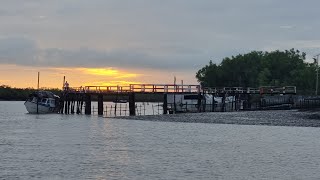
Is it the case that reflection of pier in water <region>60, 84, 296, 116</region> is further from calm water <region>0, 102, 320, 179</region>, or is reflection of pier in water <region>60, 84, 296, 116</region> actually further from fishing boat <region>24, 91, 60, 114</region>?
calm water <region>0, 102, 320, 179</region>

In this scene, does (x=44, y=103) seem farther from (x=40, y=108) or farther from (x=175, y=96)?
(x=175, y=96)

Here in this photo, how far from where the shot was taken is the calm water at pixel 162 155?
100ft

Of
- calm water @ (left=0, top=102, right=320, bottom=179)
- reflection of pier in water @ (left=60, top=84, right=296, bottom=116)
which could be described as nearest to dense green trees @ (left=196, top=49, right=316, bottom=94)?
reflection of pier in water @ (left=60, top=84, right=296, bottom=116)

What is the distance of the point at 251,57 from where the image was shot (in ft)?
651

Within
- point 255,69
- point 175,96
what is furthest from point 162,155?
point 255,69

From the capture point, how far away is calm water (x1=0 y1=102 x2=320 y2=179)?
30516 mm

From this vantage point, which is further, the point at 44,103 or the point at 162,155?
the point at 44,103

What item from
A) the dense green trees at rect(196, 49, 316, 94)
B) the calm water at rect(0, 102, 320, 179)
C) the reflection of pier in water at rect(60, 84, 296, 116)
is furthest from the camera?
the dense green trees at rect(196, 49, 316, 94)

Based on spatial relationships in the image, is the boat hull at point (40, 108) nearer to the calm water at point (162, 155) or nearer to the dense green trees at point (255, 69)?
the calm water at point (162, 155)

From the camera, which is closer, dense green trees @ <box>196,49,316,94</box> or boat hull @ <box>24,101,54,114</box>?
boat hull @ <box>24,101,54,114</box>

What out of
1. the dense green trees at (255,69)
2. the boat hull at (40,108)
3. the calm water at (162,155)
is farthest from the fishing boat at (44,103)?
the dense green trees at (255,69)

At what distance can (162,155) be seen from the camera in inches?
1512

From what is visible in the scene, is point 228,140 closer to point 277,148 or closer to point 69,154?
point 277,148

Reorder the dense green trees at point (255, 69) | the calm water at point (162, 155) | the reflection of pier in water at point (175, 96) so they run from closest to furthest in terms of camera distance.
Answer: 1. the calm water at point (162, 155)
2. the reflection of pier in water at point (175, 96)
3. the dense green trees at point (255, 69)
